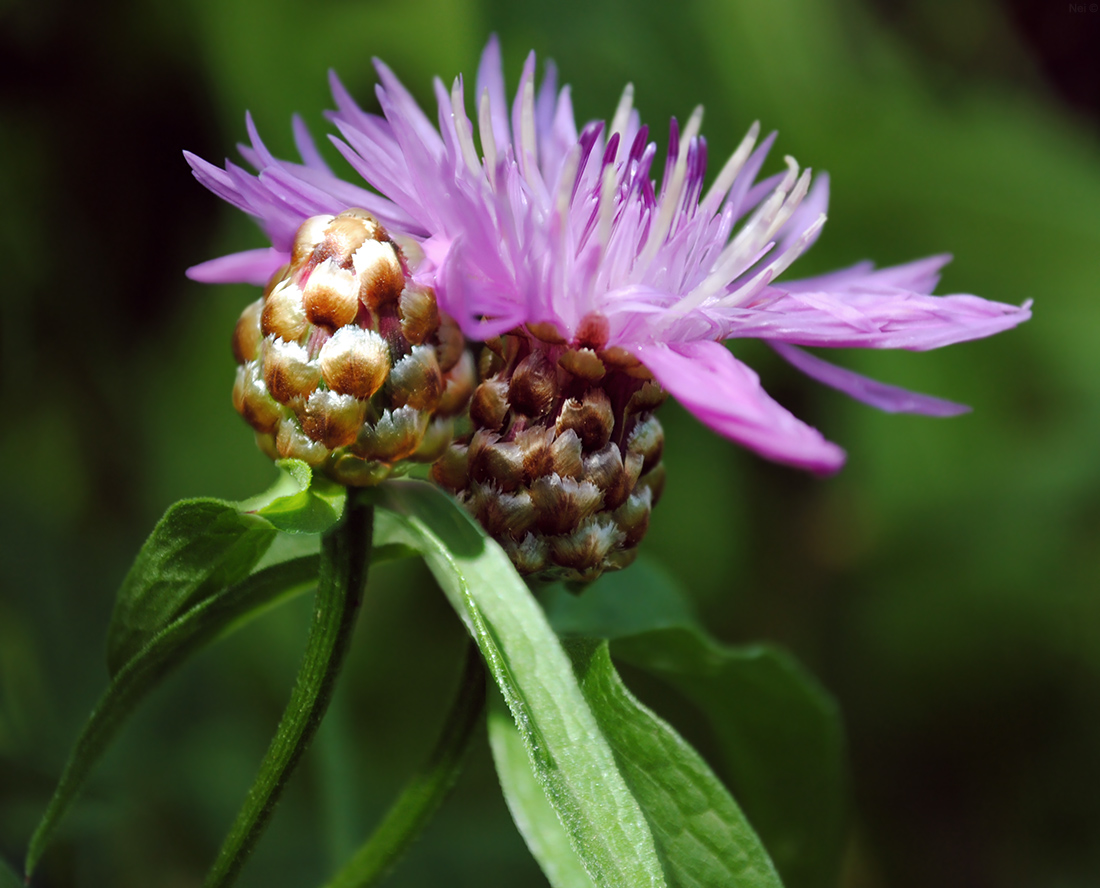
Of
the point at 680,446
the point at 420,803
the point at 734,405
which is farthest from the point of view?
the point at 680,446

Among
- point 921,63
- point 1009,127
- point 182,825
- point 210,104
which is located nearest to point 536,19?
point 210,104

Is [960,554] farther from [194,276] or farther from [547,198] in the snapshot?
[194,276]

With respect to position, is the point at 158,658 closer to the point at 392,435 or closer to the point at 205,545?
Answer: the point at 205,545

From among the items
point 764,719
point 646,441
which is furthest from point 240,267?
point 764,719

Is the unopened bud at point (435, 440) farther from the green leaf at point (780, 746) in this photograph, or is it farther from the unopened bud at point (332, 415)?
the green leaf at point (780, 746)

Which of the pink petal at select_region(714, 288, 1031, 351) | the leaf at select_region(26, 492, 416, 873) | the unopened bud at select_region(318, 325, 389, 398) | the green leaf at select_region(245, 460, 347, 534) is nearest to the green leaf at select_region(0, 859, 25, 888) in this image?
the leaf at select_region(26, 492, 416, 873)

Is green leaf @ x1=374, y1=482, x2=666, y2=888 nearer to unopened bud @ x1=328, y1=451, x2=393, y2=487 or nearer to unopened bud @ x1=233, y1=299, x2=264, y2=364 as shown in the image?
unopened bud @ x1=328, y1=451, x2=393, y2=487
